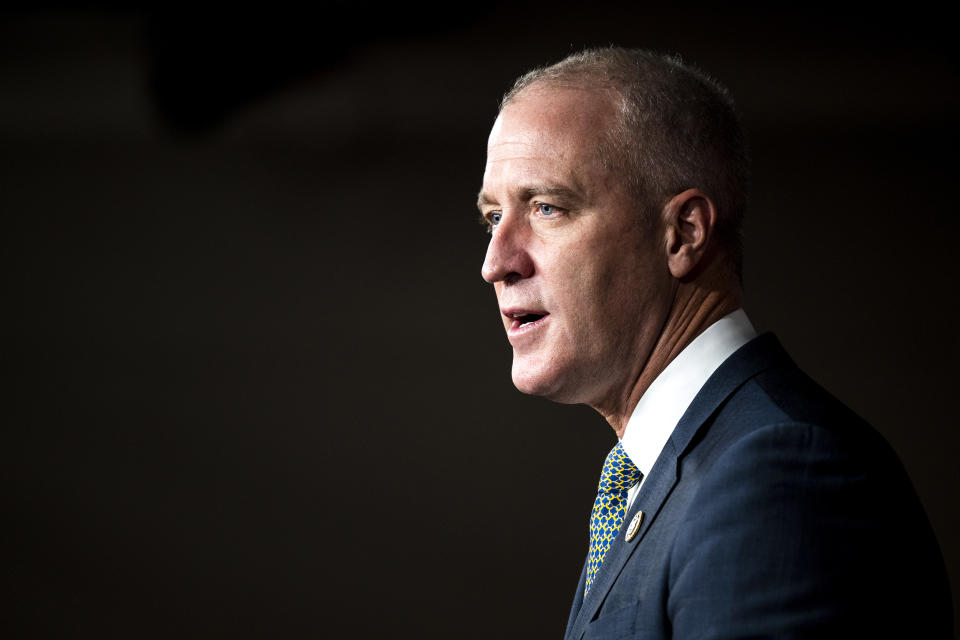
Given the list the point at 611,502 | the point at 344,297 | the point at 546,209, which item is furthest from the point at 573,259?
the point at 344,297

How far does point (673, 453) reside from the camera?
122 cm

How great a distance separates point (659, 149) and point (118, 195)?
104 inches

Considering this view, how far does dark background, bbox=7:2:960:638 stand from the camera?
138 inches

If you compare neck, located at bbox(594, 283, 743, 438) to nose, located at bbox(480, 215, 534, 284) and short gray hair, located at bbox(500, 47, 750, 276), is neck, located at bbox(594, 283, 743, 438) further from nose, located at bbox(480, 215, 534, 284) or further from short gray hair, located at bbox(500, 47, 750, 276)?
nose, located at bbox(480, 215, 534, 284)

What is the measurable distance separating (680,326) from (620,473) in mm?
220

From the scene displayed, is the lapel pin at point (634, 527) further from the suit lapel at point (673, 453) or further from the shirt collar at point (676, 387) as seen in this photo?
the shirt collar at point (676, 387)

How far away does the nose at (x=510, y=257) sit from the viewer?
1.36 meters

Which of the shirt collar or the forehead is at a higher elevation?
the forehead

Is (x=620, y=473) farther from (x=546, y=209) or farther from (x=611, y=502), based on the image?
(x=546, y=209)

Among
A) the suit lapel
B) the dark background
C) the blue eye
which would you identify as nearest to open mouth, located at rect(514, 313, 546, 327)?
the blue eye

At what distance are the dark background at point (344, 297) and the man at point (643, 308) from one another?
2.16 metres

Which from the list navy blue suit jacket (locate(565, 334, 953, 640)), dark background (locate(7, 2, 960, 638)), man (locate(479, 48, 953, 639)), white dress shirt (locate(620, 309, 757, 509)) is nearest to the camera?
navy blue suit jacket (locate(565, 334, 953, 640))

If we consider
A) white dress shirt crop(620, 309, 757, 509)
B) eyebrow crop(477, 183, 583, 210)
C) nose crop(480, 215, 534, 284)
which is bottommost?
white dress shirt crop(620, 309, 757, 509)

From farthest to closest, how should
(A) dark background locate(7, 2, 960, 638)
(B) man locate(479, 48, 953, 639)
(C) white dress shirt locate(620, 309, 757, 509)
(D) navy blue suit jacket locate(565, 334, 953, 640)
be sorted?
(A) dark background locate(7, 2, 960, 638)
(C) white dress shirt locate(620, 309, 757, 509)
(B) man locate(479, 48, 953, 639)
(D) navy blue suit jacket locate(565, 334, 953, 640)
